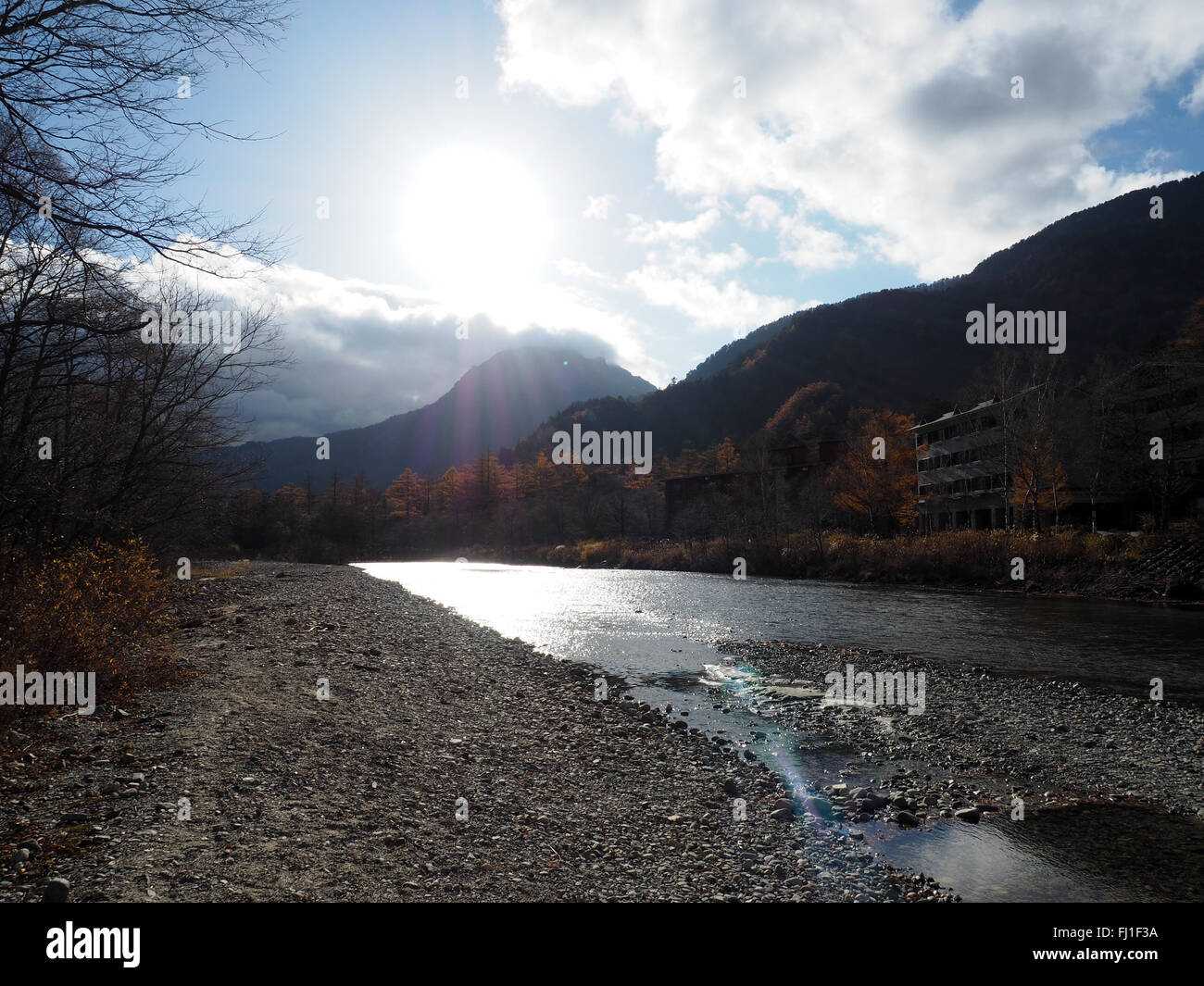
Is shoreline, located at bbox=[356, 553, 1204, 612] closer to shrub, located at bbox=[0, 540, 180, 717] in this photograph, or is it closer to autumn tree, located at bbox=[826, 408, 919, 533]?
autumn tree, located at bbox=[826, 408, 919, 533]

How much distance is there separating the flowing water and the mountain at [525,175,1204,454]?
84339mm

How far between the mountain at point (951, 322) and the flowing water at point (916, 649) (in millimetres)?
84339

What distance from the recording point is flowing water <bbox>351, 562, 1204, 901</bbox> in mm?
6621

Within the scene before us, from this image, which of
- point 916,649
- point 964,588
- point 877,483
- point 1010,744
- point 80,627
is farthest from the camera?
point 877,483

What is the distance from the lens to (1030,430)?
38.7m

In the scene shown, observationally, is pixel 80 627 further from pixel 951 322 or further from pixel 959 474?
pixel 951 322

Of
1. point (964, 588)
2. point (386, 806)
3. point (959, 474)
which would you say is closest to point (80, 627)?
point (386, 806)

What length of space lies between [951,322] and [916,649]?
14569 centimetres

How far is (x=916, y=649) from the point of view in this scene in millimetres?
19000

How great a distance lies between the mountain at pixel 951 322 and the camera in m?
108
